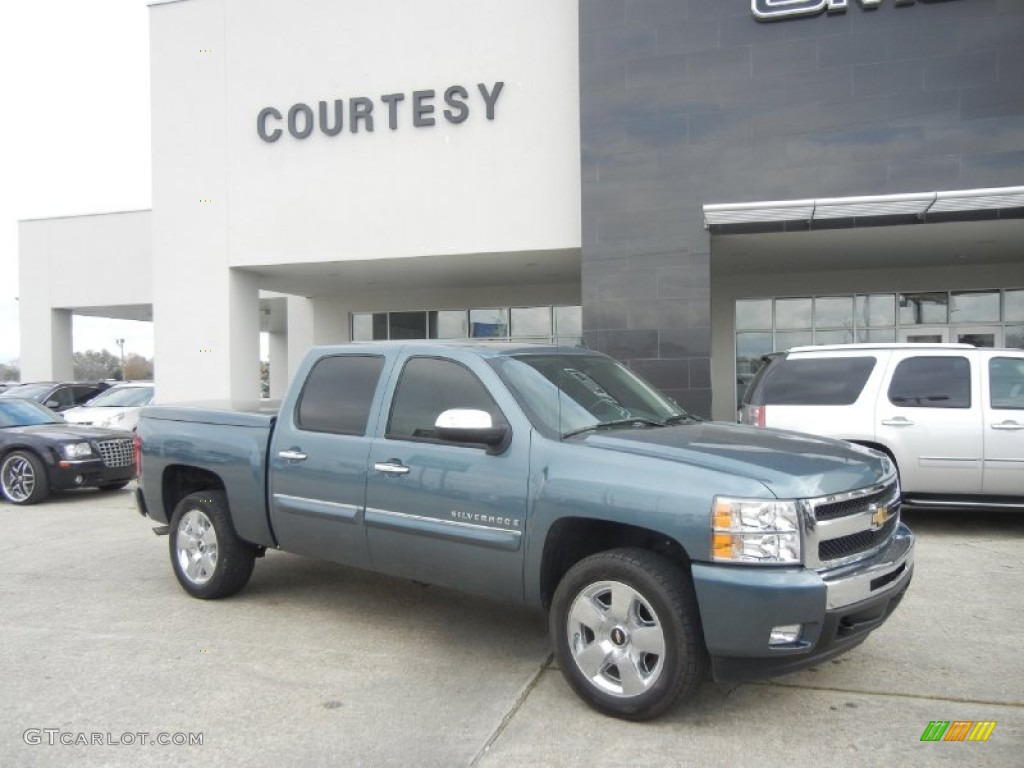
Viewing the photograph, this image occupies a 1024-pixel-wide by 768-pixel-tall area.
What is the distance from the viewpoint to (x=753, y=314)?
18.5 metres

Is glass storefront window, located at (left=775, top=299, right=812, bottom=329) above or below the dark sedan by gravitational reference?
above

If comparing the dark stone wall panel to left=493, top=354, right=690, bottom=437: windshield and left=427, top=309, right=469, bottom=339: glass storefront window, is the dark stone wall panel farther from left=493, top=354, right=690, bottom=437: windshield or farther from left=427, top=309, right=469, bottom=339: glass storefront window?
left=427, top=309, right=469, bottom=339: glass storefront window

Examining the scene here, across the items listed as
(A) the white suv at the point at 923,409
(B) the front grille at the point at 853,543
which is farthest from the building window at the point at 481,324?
(B) the front grille at the point at 853,543

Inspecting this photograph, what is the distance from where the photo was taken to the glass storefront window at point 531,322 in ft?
65.0

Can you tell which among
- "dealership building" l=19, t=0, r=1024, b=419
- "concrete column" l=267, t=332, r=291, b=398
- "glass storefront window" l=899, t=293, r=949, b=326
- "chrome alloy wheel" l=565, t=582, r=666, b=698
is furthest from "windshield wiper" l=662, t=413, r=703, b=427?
"concrete column" l=267, t=332, r=291, b=398

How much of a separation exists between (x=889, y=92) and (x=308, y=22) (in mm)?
10394

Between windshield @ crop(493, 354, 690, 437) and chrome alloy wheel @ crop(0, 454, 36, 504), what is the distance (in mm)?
8667

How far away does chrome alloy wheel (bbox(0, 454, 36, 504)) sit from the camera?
1059 centimetres

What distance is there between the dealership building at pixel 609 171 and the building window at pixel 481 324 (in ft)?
0.40

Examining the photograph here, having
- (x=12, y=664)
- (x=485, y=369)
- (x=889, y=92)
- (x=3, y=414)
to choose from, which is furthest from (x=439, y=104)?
(x=12, y=664)

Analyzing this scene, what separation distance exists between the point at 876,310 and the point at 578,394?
586 inches

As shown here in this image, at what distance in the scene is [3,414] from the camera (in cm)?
1156

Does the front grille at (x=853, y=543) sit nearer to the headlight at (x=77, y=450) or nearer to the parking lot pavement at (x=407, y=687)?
the parking lot pavement at (x=407, y=687)

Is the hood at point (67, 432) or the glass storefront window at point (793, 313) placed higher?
the glass storefront window at point (793, 313)
